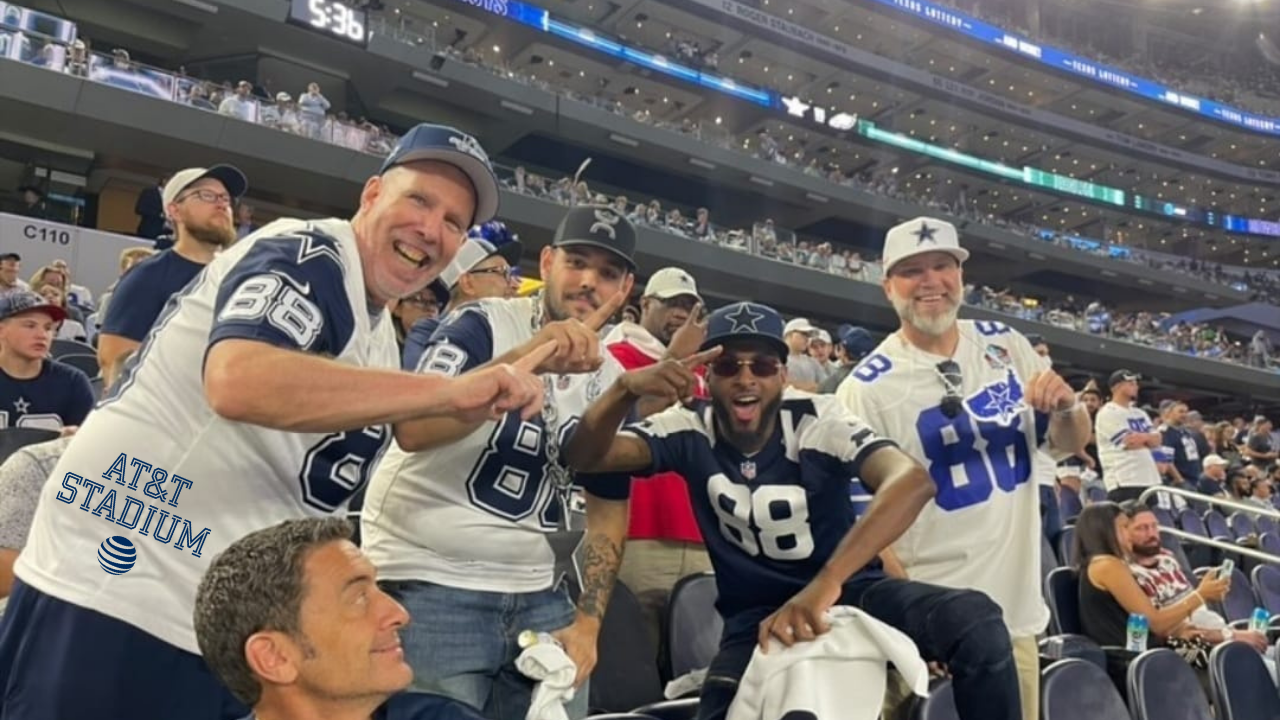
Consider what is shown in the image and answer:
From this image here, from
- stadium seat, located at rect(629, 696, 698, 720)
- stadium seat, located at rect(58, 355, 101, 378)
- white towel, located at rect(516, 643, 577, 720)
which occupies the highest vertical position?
stadium seat, located at rect(58, 355, 101, 378)

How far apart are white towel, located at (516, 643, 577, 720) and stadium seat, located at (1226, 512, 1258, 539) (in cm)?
911

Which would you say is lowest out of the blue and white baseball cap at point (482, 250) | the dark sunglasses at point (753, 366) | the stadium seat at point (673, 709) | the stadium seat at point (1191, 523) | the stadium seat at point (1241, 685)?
the stadium seat at point (673, 709)

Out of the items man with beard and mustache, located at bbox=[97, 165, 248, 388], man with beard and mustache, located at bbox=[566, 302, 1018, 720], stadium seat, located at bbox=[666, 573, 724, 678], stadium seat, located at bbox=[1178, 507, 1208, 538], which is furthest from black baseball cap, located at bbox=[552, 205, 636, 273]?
stadium seat, located at bbox=[1178, 507, 1208, 538]

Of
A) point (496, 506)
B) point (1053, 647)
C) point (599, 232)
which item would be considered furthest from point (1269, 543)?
point (496, 506)

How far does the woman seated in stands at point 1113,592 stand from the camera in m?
4.50

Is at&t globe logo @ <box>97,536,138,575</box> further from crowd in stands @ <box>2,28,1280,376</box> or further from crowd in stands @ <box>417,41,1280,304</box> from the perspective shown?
crowd in stands @ <box>417,41,1280,304</box>

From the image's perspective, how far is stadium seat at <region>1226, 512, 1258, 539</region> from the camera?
9133mm

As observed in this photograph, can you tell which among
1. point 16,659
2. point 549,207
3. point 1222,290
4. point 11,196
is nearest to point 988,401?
point 16,659

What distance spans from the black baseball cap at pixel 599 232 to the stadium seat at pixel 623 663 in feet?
4.05

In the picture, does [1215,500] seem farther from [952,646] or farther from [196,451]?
[196,451]

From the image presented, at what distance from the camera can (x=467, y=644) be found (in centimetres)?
197

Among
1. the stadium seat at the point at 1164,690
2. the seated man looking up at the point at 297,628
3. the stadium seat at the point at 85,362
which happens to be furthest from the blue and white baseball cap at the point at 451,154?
the stadium seat at the point at 85,362

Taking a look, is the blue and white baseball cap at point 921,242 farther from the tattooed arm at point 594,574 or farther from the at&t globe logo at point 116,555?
the at&t globe logo at point 116,555

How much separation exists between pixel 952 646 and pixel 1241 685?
2.26 metres
